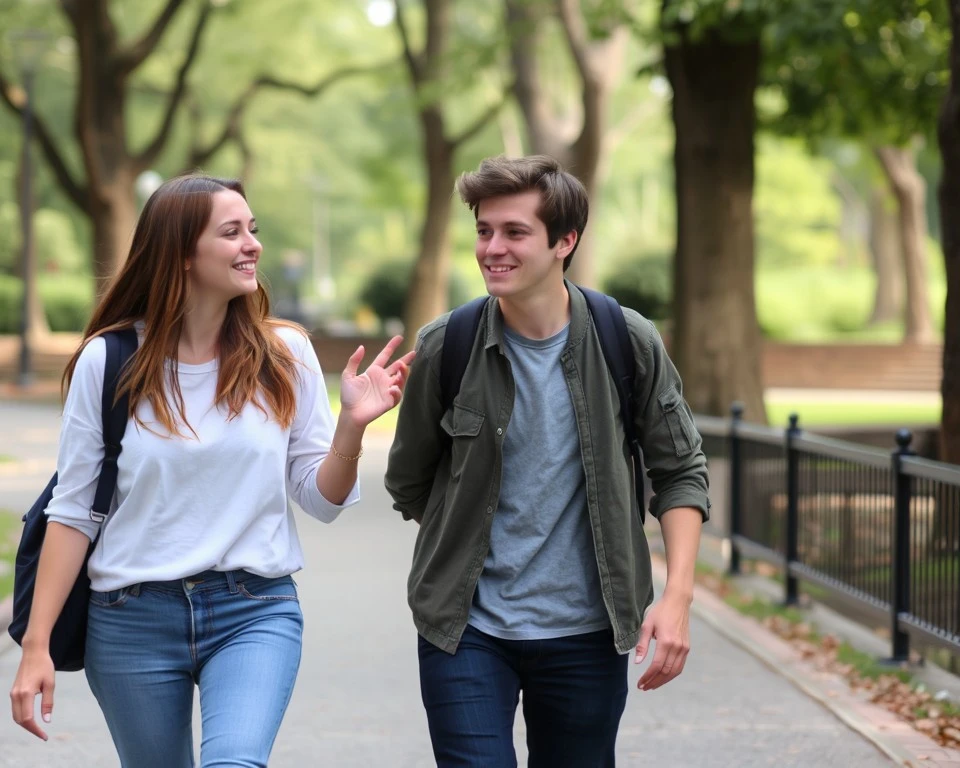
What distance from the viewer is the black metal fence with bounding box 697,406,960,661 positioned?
22.6 feet

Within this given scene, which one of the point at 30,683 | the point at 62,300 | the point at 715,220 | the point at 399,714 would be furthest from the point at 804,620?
the point at 62,300

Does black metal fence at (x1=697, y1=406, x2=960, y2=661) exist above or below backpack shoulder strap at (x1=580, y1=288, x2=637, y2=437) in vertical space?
below

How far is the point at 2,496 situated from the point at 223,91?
25638mm

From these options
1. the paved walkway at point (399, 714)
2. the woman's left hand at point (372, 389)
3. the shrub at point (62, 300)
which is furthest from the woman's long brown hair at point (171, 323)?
the shrub at point (62, 300)

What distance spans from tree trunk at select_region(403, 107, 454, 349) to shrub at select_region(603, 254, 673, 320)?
6559 millimetres

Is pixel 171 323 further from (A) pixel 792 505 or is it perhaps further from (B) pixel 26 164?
(B) pixel 26 164

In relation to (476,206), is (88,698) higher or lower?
lower

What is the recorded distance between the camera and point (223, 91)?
38.5 meters

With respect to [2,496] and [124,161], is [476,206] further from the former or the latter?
[124,161]

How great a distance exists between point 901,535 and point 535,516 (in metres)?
4.29

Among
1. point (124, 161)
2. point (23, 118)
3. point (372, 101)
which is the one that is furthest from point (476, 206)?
point (372, 101)

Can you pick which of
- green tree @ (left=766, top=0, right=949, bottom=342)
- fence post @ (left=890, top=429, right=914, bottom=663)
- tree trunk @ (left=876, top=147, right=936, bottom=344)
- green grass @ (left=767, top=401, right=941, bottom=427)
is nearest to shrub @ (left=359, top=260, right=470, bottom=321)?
green grass @ (left=767, top=401, right=941, bottom=427)

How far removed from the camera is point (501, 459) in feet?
11.0

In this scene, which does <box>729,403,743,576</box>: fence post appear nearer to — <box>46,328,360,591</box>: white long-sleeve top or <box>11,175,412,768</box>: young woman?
<box>11,175,412,768</box>: young woman
